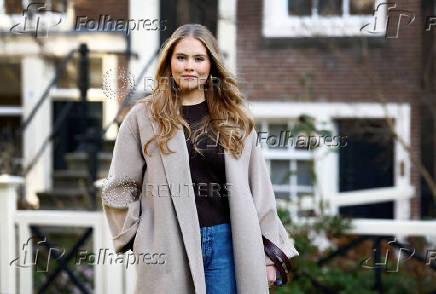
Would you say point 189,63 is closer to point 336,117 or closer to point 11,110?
point 336,117

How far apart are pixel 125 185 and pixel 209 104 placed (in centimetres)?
57

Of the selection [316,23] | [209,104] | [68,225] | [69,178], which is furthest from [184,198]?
[316,23]

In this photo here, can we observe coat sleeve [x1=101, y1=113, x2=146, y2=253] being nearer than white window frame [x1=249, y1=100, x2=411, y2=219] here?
Yes

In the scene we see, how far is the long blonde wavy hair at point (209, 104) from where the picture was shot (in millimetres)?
3166

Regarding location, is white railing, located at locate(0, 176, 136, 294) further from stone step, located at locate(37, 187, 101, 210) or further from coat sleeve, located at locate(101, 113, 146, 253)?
stone step, located at locate(37, 187, 101, 210)

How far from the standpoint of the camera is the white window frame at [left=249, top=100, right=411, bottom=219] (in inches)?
340

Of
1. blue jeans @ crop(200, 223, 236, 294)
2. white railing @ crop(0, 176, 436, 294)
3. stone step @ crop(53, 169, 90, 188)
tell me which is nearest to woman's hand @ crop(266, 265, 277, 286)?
blue jeans @ crop(200, 223, 236, 294)

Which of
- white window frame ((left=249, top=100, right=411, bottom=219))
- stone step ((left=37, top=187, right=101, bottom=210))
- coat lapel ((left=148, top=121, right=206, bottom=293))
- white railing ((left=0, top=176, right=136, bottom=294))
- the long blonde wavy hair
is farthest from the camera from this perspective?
white window frame ((left=249, top=100, right=411, bottom=219))

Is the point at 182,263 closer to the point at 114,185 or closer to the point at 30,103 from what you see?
the point at 114,185

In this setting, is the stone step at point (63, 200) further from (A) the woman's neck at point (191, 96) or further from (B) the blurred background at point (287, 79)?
(A) the woman's neck at point (191, 96)

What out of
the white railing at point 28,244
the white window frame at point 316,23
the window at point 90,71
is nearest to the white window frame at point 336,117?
the white window frame at point 316,23

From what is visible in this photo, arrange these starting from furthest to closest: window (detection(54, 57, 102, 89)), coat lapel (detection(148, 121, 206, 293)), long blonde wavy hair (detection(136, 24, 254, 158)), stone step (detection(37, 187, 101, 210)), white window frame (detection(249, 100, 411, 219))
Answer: window (detection(54, 57, 102, 89)) < white window frame (detection(249, 100, 411, 219)) < stone step (detection(37, 187, 101, 210)) < long blonde wavy hair (detection(136, 24, 254, 158)) < coat lapel (detection(148, 121, 206, 293))

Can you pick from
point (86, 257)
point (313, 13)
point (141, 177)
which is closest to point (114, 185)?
point (141, 177)

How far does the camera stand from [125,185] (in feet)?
10.6
